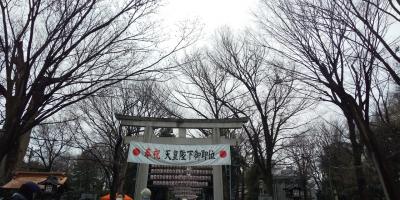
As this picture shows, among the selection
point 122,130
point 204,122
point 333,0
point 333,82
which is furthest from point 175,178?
point 333,0

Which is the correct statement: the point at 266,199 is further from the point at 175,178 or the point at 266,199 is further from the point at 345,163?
the point at 345,163

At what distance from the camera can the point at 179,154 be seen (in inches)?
595

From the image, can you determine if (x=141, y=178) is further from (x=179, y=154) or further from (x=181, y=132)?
(x=181, y=132)

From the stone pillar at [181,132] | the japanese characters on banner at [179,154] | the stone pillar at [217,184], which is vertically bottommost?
the stone pillar at [217,184]

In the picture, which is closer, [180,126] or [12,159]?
[12,159]

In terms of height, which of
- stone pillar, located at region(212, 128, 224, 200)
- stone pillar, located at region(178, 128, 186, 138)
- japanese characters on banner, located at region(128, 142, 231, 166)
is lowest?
stone pillar, located at region(212, 128, 224, 200)

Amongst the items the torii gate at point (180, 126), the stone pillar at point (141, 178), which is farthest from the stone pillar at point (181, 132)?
the stone pillar at point (141, 178)

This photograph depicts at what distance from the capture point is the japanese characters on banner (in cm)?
1493

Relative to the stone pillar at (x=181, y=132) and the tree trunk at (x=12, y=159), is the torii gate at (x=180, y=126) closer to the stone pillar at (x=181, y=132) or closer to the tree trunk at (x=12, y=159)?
the stone pillar at (x=181, y=132)

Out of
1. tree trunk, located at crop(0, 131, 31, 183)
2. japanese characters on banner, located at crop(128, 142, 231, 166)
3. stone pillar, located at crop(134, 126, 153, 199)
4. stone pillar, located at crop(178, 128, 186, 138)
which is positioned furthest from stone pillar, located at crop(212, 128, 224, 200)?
tree trunk, located at crop(0, 131, 31, 183)

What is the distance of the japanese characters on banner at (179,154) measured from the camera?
49.0 ft

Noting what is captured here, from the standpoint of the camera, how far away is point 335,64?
941 centimetres

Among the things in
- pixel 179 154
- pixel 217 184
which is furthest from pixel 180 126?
pixel 217 184

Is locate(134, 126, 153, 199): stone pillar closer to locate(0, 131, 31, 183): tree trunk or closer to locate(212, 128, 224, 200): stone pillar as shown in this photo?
locate(212, 128, 224, 200): stone pillar
